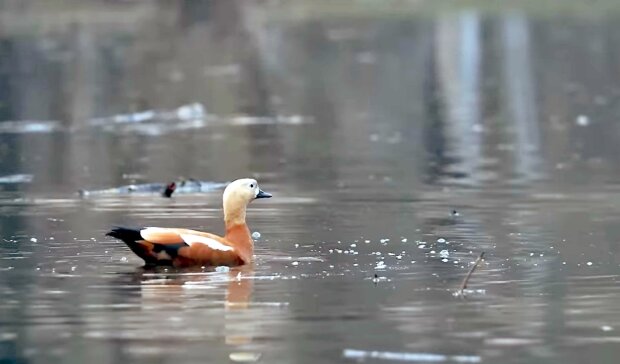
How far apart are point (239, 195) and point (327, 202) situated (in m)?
3.71

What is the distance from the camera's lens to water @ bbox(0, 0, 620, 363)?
33.2 feet

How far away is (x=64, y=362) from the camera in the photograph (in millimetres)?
9344

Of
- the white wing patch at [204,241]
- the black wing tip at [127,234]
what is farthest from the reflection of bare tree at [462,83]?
the black wing tip at [127,234]

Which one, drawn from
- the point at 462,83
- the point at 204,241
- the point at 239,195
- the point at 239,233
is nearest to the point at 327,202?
the point at 239,195

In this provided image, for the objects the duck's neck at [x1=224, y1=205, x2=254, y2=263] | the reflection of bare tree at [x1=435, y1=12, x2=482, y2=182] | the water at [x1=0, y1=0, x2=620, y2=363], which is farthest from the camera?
the reflection of bare tree at [x1=435, y1=12, x2=482, y2=182]

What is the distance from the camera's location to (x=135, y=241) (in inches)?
493

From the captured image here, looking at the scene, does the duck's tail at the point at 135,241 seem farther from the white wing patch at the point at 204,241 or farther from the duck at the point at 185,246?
the white wing patch at the point at 204,241

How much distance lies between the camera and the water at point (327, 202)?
1013 centimetres

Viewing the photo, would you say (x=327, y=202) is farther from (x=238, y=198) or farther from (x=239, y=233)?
(x=239, y=233)

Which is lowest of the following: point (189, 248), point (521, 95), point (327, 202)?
point (189, 248)

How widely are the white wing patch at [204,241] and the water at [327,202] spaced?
0.76 ft

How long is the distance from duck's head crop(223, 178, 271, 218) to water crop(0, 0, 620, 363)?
0.40 m

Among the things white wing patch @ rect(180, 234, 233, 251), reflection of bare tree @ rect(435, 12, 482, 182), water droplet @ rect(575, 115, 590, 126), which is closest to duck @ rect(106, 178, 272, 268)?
white wing patch @ rect(180, 234, 233, 251)

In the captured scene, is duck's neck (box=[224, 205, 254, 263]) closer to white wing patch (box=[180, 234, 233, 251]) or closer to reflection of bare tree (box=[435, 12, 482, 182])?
white wing patch (box=[180, 234, 233, 251])
